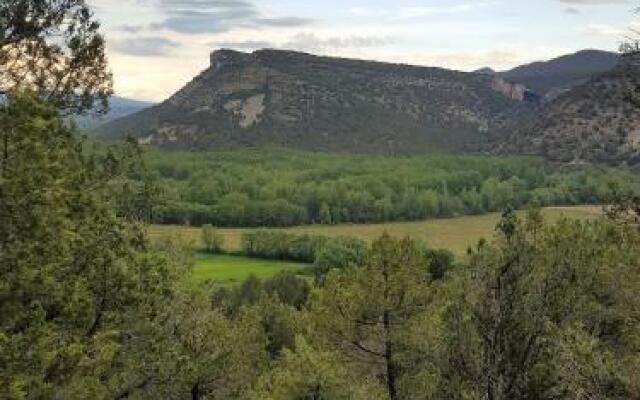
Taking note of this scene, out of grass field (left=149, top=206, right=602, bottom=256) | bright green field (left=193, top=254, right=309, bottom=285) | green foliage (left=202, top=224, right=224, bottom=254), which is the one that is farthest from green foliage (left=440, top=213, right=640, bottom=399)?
green foliage (left=202, top=224, right=224, bottom=254)

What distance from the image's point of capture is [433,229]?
110 meters

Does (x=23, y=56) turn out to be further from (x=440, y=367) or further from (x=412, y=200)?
(x=412, y=200)

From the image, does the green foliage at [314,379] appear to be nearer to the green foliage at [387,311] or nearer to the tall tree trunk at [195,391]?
the green foliage at [387,311]

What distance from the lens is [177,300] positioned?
2075cm

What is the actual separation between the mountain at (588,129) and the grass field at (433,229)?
37.0 ft

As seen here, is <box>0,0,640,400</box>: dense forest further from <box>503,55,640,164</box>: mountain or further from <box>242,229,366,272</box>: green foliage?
<box>503,55,640,164</box>: mountain

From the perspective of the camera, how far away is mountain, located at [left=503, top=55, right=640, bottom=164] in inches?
4587

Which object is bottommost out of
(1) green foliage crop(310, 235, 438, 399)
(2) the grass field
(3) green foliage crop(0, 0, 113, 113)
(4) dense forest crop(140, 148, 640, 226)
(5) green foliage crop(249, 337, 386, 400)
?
(2) the grass field

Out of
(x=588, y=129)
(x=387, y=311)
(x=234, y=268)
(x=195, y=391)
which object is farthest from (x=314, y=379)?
(x=588, y=129)

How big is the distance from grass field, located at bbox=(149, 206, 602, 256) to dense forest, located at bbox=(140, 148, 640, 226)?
13.4 feet

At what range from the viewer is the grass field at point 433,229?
97062 mm

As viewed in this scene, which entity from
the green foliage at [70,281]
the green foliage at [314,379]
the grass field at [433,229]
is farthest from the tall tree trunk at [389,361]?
the grass field at [433,229]

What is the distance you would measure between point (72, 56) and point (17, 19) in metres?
1.69

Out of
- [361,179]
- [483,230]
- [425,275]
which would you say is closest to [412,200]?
[361,179]
